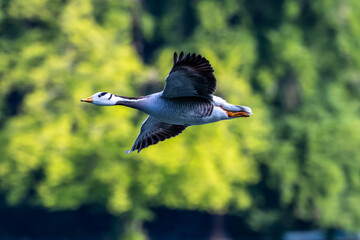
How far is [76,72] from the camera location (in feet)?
55.7

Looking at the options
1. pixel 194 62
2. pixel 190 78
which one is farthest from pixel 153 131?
pixel 194 62

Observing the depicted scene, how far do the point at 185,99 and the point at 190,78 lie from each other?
35 centimetres

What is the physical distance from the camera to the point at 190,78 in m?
6.91

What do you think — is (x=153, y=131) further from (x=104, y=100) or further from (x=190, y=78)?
(x=190, y=78)

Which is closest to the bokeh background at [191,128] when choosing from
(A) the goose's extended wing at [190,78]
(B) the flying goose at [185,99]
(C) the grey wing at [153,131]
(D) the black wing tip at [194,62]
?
(C) the grey wing at [153,131]

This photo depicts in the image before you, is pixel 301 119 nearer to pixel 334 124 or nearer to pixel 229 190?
pixel 334 124

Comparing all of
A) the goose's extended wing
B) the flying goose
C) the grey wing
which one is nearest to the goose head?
the flying goose

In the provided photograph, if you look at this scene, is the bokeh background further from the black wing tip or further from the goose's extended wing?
the black wing tip

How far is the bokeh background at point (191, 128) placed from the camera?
17.1 meters

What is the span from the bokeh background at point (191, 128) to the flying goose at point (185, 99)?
9.60 metres

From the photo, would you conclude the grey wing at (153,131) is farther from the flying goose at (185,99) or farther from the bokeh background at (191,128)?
the bokeh background at (191,128)

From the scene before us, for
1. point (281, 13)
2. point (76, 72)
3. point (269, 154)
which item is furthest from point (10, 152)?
point (281, 13)

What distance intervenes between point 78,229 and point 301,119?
7452mm

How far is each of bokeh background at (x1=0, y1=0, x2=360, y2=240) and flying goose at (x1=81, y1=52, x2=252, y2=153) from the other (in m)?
9.60
